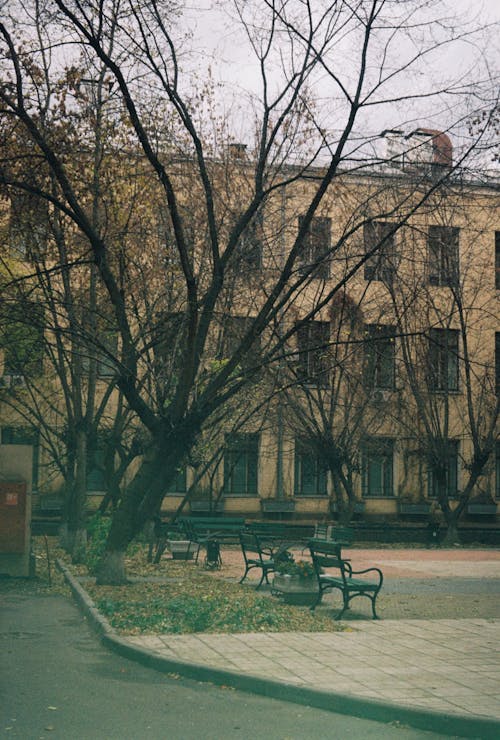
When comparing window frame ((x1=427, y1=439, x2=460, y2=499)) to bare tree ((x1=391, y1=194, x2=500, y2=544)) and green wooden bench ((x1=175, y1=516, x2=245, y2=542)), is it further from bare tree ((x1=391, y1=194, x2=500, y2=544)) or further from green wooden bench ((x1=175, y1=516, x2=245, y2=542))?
green wooden bench ((x1=175, y1=516, x2=245, y2=542))

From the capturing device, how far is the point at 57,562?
21.8 m

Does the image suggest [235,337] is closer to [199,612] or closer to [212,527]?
[212,527]

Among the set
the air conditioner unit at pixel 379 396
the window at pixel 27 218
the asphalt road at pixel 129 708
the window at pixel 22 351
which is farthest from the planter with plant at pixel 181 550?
the asphalt road at pixel 129 708

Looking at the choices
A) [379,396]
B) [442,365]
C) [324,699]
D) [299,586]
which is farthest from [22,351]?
[324,699]

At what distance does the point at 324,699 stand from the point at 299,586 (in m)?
6.61

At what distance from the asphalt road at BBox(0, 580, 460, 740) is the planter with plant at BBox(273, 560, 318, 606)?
4571 millimetres

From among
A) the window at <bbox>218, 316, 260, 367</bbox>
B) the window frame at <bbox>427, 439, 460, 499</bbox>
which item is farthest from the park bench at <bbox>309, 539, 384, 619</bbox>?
the window frame at <bbox>427, 439, 460, 499</bbox>

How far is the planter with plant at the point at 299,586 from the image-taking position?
14.5 meters

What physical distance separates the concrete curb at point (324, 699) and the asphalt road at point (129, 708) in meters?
0.10

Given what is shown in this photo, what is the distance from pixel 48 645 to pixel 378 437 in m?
29.5

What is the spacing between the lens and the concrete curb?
282 inches

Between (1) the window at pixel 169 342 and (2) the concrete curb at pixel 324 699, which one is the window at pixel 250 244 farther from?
(2) the concrete curb at pixel 324 699

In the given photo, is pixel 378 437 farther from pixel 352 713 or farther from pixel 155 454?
pixel 352 713

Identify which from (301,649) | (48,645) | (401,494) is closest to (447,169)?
(301,649)
